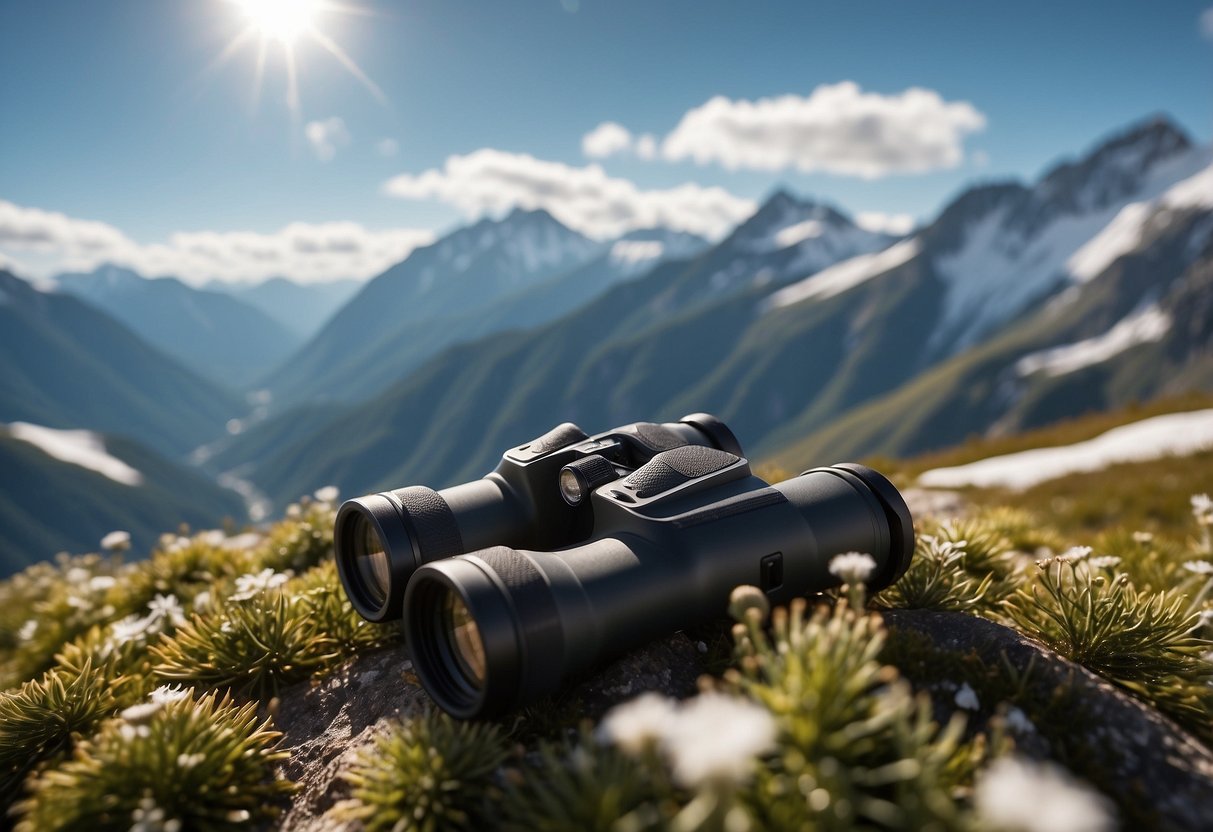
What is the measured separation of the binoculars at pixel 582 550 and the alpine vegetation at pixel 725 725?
0.36 meters

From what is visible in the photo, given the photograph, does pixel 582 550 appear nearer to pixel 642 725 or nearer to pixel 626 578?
pixel 626 578

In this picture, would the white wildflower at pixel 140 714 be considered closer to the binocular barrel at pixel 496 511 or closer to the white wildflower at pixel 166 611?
the binocular barrel at pixel 496 511

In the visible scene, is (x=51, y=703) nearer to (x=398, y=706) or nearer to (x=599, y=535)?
(x=398, y=706)

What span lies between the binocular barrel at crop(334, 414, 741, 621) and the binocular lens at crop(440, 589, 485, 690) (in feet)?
2.99

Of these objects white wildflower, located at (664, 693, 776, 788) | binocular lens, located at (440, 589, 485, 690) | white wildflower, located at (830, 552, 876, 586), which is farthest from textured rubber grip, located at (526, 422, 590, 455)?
white wildflower, located at (664, 693, 776, 788)

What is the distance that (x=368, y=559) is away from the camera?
18.6 ft

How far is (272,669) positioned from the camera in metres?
5.34

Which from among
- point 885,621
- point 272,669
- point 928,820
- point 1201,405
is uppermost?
point 272,669

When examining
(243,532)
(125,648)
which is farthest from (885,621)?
(243,532)

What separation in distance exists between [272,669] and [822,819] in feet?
14.5

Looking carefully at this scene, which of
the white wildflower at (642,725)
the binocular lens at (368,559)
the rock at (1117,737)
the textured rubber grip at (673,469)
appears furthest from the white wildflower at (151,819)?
the rock at (1117,737)

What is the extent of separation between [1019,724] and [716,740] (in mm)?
2551

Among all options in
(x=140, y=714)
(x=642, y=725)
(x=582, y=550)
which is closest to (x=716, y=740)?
(x=642, y=725)

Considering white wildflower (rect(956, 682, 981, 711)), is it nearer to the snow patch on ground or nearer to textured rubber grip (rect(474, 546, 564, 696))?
textured rubber grip (rect(474, 546, 564, 696))
